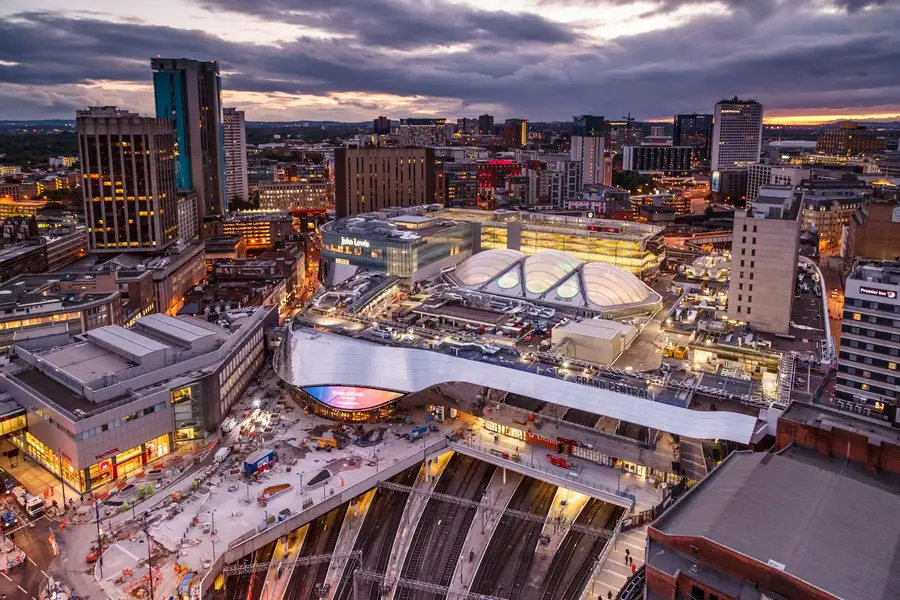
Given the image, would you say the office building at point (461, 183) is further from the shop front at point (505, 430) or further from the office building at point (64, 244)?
the shop front at point (505, 430)

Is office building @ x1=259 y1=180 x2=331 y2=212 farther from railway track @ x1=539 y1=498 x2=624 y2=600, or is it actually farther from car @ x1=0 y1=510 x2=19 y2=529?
railway track @ x1=539 y1=498 x2=624 y2=600

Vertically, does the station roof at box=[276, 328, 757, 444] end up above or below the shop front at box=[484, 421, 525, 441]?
above

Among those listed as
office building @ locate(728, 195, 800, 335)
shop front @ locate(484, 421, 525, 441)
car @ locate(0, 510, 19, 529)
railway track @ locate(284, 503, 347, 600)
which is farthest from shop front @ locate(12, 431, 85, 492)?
office building @ locate(728, 195, 800, 335)

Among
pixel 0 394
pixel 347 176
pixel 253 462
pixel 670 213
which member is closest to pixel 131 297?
pixel 0 394

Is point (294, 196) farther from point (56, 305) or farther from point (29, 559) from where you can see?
point (29, 559)

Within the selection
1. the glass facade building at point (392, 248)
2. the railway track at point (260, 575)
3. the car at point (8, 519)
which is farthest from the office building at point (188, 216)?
the railway track at point (260, 575)

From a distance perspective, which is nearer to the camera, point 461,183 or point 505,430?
point 505,430

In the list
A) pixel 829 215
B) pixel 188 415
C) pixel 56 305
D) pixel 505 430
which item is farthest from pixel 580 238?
pixel 56 305
